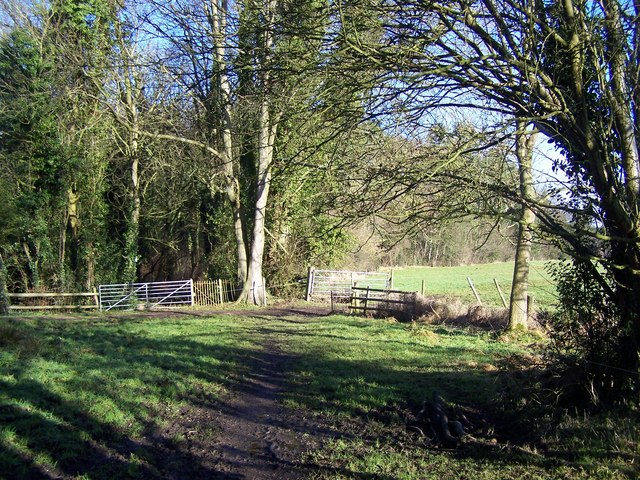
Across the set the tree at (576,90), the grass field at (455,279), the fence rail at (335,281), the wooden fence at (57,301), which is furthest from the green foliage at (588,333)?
the grass field at (455,279)

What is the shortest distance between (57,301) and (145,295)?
13.7ft

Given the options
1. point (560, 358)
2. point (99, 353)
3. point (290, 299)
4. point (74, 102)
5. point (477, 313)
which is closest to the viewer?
point (560, 358)

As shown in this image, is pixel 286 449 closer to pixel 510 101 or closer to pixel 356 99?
pixel 356 99

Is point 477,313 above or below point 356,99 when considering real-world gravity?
below

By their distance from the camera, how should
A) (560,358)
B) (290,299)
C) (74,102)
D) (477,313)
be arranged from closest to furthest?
(560,358) < (477,313) < (74,102) < (290,299)

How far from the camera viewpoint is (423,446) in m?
5.91

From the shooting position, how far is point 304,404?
760 centimetres

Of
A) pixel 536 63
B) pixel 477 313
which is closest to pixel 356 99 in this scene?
pixel 536 63

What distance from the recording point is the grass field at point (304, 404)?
5137mm

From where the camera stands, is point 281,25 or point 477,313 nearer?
point 281,25

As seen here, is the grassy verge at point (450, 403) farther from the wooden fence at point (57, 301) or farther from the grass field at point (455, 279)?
the grass field at point (455, 279)

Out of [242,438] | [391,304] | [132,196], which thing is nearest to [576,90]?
[242,438]

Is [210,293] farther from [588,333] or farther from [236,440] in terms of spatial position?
[588,333]

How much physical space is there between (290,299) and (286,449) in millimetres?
22501
